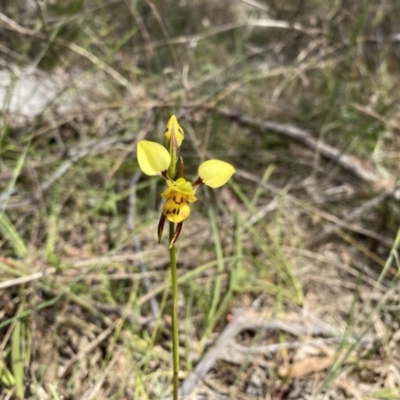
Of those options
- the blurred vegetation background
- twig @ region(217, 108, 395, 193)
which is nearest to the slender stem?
the blurred vegetation background

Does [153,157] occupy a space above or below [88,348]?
above

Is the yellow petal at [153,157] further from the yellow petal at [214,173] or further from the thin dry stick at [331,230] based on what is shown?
the thin dry stick at [331,230]

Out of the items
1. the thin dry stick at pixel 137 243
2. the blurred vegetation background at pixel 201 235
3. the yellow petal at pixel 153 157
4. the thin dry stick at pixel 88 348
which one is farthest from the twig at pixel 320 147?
the yellow petal at pixel 153 157

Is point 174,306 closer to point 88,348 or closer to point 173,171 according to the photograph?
point 173,171

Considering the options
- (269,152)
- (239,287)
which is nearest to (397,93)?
(269,152)

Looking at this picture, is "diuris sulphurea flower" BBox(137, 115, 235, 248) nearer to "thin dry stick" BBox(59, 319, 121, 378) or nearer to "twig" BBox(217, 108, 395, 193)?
"thin dry stick" BBox(59, 319, 121, 378)

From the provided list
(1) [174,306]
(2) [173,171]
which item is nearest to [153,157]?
(2) [173,171]
